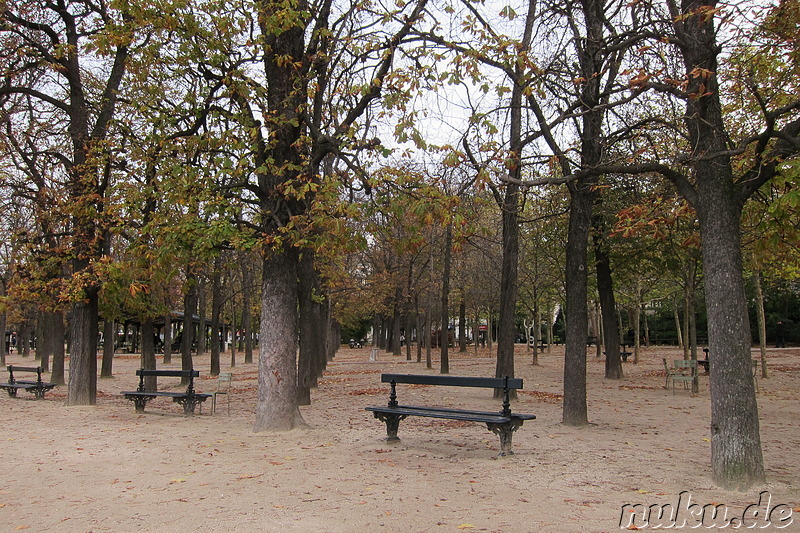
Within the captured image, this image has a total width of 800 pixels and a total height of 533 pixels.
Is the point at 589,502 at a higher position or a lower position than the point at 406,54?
lower

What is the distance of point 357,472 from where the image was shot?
7352 mm

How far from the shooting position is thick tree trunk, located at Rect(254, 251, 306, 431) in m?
10.1

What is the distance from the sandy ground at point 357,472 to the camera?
5531mm

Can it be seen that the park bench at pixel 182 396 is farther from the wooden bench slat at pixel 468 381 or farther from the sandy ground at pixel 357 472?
the wooden bench slat at pixel 468 381

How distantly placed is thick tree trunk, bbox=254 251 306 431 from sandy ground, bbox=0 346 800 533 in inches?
14.7

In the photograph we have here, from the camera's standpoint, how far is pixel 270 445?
909 cm

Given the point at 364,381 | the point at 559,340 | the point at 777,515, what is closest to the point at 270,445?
the point at 777,515

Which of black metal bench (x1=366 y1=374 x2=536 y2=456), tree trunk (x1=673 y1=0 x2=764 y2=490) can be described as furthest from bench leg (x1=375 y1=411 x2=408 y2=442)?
tree trunk (x1=673 y1=0 x2=764 y2=490)

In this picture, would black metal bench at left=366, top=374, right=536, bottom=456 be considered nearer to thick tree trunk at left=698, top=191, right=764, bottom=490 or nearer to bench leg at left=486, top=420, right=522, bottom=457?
bench leg at left=486, top=420, right=522, bottom=457

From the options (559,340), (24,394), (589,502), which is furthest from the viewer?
(559,340)

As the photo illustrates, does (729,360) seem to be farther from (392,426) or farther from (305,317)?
(305,317)

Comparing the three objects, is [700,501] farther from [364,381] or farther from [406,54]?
[364,381]

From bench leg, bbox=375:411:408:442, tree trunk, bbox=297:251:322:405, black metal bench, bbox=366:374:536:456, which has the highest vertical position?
tree trunk, bbox=297:251:322:405

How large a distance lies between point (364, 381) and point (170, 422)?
10442 millimetres
